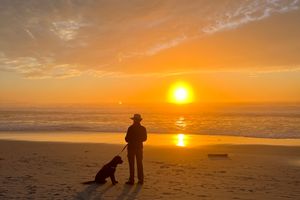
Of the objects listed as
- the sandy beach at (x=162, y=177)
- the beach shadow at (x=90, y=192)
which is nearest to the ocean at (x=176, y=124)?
the sandy beach at (x=162, y=177)

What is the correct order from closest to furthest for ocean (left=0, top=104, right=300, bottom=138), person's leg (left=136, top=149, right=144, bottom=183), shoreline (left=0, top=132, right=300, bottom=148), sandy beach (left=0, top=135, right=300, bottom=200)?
sandy beach (left=0, top=135, right=300, bottom=200) → person's leg (left=136, top=149, right=144, bottom=183) → shoreline (left=0, top=132, right=300, bottom=148) → ocean (left=0, top=104, right=300, bottom=138)

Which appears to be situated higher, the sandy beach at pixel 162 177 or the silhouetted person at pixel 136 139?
the silhouetted person at pixel 136 139

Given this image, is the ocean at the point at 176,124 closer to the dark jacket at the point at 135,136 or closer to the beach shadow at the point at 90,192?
the dark jacket at the point at 135,136

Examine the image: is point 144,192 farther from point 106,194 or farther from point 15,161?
point 15,161

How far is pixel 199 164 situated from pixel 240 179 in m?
2.96

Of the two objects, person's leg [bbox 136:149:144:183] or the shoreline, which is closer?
person's leg [bbox 136:149:144:183]

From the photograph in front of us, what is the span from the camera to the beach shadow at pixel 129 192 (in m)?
8.57

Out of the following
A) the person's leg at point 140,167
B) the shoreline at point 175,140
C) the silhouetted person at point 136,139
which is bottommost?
the shoreline at point 175,140

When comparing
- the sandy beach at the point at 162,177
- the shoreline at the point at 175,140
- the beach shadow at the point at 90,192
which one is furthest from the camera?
the shoreline at the point at 175,140

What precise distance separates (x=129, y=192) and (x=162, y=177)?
2.12 m

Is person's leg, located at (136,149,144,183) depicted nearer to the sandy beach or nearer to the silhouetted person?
the silhouetted person

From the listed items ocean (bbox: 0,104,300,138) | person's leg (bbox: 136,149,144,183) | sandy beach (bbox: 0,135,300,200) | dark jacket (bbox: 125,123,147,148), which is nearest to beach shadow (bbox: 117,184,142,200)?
sandy beach (bbox: 0,135,300,200)

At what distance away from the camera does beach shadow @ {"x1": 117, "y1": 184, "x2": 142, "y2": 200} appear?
8571 mm

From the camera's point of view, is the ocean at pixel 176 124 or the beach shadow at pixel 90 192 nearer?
the beach shadow at pixel 90 192
